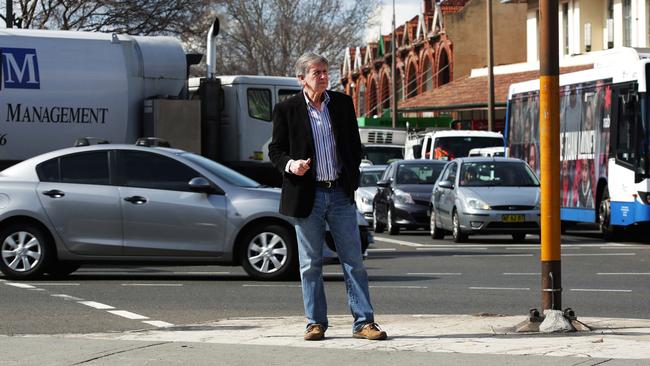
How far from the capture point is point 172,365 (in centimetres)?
884

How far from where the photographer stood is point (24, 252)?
1641 cm

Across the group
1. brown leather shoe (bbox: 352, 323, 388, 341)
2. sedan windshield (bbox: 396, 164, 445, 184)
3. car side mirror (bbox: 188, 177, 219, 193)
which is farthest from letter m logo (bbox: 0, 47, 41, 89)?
brown leather shoe (bbox: 352, 323, 388, 341)

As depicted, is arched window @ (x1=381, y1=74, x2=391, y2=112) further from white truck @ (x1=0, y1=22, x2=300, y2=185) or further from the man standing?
the man standing

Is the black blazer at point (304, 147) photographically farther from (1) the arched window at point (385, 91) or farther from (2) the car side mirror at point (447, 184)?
(1) the arched window at point (385, 91)

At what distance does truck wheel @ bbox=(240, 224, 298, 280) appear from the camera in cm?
1628

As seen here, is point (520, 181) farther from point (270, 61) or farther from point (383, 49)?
point (383, 49)

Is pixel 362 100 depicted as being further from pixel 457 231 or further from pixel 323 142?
pixel 323 142

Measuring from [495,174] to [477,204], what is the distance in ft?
4.54

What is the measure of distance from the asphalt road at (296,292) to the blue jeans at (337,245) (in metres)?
2.07

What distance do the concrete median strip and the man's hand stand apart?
110 centimetres

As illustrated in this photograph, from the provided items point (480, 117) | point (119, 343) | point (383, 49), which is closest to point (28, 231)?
point (119, 343)

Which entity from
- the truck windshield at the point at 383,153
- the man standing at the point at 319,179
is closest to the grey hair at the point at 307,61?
the man standing at the point at 319,179

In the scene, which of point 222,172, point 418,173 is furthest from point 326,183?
point 418,173

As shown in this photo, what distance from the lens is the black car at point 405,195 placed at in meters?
29.9
